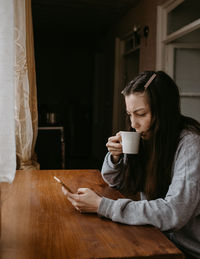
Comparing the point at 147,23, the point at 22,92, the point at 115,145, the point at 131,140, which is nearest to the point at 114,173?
the point at 115,145

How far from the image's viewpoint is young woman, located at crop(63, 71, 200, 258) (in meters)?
0.92

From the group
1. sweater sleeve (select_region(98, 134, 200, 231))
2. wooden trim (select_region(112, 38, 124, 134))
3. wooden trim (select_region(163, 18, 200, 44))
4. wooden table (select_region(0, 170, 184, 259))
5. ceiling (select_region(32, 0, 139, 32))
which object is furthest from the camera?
wooden trim (select_region(112, 38, 124, 134))

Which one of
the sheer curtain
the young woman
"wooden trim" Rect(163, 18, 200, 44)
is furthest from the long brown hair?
"wooden trim" Rect(163, 18, 200, 44)

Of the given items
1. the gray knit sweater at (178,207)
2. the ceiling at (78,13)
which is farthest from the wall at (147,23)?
the gray knit sweater at (178,207)

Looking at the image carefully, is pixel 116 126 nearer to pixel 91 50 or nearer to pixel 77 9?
pixel 77 9

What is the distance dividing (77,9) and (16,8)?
279 cm

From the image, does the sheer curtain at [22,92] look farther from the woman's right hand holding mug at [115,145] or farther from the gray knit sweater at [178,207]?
the gray knit sweater at [178,207]

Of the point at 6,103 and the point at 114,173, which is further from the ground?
the point at 6,103

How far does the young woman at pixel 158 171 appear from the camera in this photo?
36.1 inches

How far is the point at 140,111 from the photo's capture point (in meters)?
1.18

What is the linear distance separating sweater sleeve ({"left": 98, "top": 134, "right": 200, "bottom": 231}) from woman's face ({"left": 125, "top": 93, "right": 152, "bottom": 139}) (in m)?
0.25

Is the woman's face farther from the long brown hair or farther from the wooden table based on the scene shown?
the wooden table

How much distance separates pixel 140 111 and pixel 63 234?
0.58 m

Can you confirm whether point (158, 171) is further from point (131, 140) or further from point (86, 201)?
point (86, 201)
